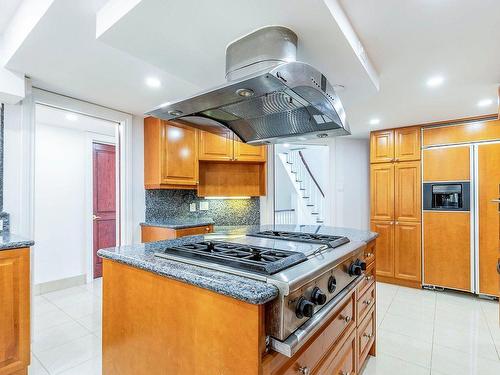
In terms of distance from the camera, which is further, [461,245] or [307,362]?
[461,245]

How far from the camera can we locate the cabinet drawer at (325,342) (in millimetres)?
1029

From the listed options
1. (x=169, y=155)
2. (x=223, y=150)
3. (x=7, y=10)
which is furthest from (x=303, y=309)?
(x=223, y=150)

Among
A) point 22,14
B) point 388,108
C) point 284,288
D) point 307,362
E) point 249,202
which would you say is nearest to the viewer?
point 284,288

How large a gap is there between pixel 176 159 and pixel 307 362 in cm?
258

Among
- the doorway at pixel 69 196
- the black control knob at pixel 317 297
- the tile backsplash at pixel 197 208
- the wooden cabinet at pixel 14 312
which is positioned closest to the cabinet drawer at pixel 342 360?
the black control knob at pixel 317 297

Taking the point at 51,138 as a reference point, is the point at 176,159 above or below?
below

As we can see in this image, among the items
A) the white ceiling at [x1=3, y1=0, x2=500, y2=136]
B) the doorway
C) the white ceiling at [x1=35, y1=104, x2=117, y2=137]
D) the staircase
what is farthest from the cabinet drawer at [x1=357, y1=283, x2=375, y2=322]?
the staircase

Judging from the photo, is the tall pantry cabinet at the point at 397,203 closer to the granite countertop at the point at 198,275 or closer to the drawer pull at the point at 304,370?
the drawer pull at the point at 304,370

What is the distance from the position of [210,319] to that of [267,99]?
979 mm

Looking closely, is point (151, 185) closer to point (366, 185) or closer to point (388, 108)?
point (388, 108)

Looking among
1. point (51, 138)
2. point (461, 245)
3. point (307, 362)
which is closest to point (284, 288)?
point (307, 362)

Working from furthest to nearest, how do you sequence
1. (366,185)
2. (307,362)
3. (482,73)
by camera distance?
1. (366,185)
2. (482,73)
3. (307,362)

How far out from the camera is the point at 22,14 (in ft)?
5.63

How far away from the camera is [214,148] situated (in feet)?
11.5
